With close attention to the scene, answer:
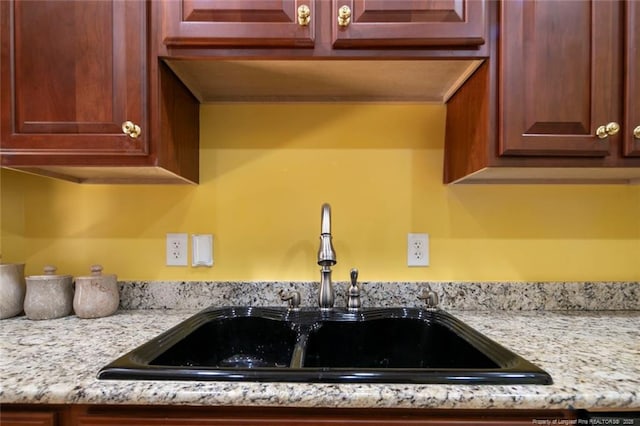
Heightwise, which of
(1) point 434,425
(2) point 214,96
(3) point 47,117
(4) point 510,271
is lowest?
(1) point 434,425

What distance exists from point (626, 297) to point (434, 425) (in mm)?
1025

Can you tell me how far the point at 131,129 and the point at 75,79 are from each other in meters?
0.20

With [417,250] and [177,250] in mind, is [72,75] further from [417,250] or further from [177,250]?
[417,250]

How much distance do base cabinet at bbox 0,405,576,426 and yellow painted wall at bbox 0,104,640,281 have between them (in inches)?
23.6

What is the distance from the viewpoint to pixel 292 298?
109 cm

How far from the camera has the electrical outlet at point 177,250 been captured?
48.1 inches

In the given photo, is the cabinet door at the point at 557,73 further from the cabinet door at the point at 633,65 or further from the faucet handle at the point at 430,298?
the faucet handle at the point at 430,298

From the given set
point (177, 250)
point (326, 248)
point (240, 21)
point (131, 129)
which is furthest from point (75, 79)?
point (326, 248)

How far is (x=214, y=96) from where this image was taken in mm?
1213

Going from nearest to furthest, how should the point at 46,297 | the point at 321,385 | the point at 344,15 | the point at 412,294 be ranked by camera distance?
1. the point at 321,385
2. the point at 344,15
3. the point at 46,297
4. the point at 412,294

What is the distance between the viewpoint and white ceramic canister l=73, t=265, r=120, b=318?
1047mm

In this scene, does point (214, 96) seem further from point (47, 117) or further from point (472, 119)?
point (472, 119)

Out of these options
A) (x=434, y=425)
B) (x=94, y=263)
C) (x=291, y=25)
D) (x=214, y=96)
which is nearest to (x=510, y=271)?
(x=434, y=425)

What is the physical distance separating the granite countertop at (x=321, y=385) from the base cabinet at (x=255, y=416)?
3cm
